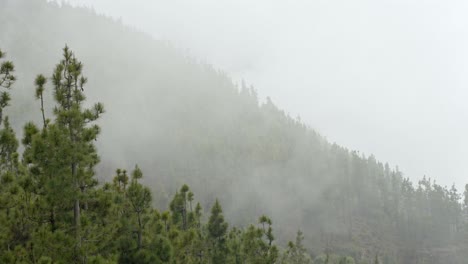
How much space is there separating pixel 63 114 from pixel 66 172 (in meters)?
2.21

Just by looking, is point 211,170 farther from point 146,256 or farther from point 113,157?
point 146,256

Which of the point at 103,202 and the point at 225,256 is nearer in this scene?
the point at 103,202

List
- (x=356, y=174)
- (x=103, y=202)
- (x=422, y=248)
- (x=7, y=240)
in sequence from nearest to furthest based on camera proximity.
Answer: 1. (x=7, y=240)
2. (x=103, y=202)
3. (x=422, y=248)
4. (x=356, y=174)

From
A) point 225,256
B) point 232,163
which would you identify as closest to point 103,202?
point 225,256

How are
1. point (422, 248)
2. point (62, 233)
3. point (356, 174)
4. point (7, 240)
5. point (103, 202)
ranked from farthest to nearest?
point (356, 174)
point (422, 248)
point (103, 202)
point (7, 240)
point (62, 233)

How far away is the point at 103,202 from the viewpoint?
16.0 meters

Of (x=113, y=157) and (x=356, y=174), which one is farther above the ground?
(x=113, y=157)

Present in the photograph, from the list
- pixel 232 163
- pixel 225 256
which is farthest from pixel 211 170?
pixel 225 256

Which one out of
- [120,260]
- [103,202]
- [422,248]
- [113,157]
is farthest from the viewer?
[113,157]

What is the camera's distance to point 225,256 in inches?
1303

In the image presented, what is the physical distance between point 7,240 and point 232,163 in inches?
7170

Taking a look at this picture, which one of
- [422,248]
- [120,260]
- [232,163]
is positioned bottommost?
[422,248]

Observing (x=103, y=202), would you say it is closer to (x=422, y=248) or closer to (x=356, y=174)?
(x=422, y=248)

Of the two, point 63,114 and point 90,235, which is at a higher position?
point 63,114
